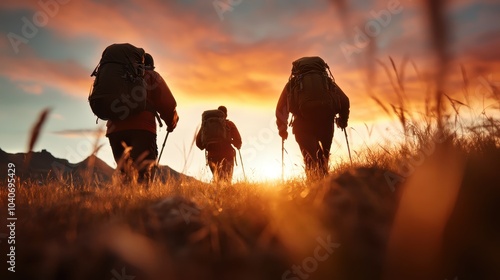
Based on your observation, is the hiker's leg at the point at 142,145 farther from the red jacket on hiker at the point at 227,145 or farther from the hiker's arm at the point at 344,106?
the red jacket on hiker at the point at 227,145

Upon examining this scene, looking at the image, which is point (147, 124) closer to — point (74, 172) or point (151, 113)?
point (151, 113)

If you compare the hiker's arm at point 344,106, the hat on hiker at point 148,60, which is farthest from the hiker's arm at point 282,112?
the hat on hiker at point 148,60

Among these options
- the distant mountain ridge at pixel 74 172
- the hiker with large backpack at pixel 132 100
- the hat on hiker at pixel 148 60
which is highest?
the hat on hiker at pixel 148 60

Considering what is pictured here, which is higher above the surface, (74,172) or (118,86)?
(118,86)

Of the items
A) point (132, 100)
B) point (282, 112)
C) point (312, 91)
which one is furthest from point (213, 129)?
point (132, 100)

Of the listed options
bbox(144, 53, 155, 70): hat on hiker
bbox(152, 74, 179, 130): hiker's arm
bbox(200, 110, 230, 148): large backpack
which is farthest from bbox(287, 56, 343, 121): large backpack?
bbox(200, 110, 230, 148): large backpack

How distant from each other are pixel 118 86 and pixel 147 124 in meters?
0.84

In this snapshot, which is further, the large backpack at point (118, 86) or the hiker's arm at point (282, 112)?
the hiker's arm at point (282, 112)

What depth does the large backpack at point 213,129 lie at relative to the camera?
11609 millimetres

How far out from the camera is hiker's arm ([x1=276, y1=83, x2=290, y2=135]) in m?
8.03

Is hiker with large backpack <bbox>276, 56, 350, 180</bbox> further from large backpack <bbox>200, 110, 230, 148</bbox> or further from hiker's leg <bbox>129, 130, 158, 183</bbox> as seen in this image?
large backpack <bbox>200, 110, 230, 148</bbox>

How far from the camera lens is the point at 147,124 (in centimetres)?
626

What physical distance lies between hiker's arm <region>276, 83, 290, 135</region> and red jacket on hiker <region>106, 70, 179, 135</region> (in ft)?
7.60

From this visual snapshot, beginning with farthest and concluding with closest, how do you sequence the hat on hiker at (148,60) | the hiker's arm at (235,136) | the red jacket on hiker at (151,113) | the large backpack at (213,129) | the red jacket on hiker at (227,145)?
the hiker's arm at (235,136) → the red jacket on hiker at (227,145) → the large backpack at (213,129) → the hat on hiker at (148,60) → the red jacket on hiker at (151,113)
